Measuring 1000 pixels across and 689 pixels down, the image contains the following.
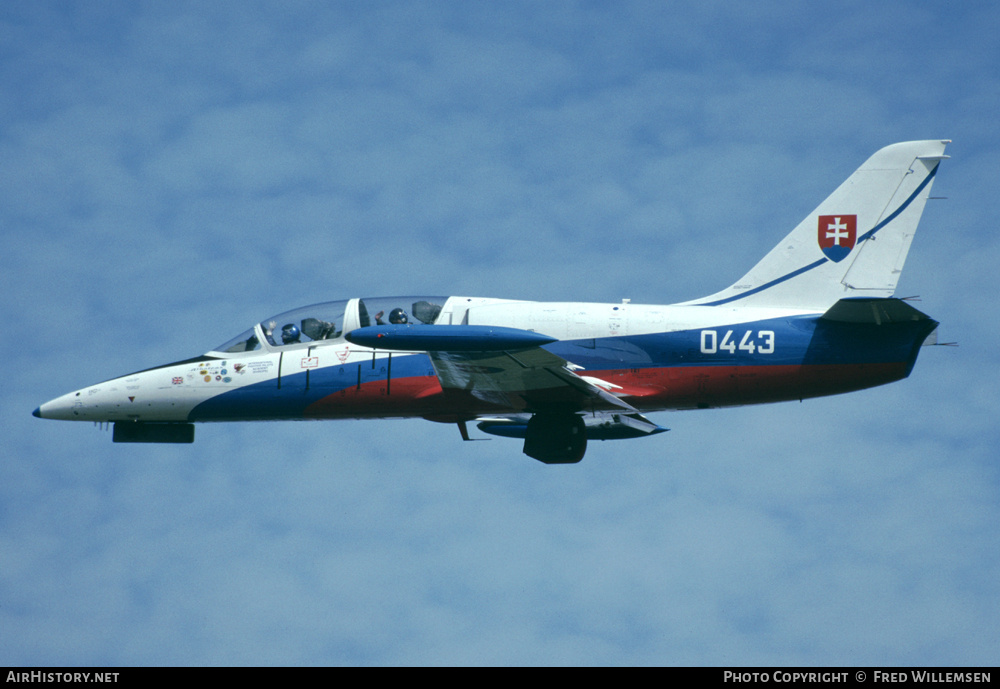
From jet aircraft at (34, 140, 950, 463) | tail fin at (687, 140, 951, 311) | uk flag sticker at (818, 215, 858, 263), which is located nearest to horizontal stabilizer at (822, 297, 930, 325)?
jet aircraft at (34, 140, 950, 463)

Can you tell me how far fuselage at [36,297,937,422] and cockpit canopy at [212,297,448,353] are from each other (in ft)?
0.09

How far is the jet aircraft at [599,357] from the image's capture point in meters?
25.0

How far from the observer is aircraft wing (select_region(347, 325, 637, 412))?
21.9m

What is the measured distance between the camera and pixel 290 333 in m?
27.4

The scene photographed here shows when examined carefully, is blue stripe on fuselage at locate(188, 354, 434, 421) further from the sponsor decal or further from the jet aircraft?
the sponsor decal

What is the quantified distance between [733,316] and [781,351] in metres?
1.27

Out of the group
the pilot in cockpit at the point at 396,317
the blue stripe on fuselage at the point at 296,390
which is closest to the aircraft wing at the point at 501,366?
the blue stripe on fuselage at the point at 296,390

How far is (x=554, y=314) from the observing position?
2567cm
